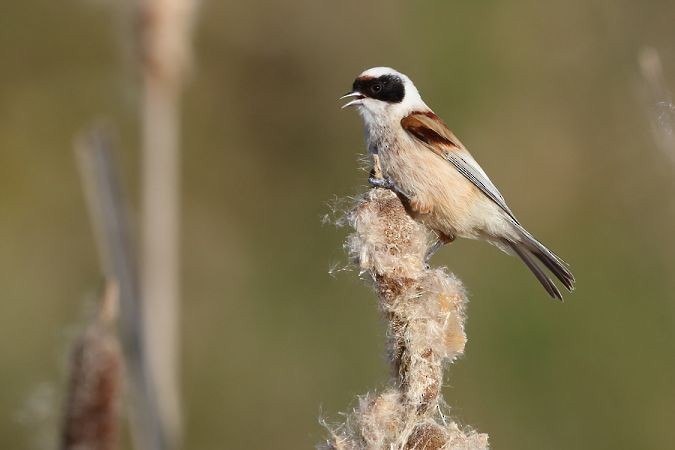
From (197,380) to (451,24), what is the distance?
2.77 metres

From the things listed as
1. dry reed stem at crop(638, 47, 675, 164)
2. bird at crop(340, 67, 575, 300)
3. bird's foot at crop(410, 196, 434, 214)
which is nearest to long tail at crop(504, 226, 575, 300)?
bird at crop(340, 67, 575, 300)

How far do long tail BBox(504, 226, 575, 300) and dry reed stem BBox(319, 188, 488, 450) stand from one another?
3.47 ft

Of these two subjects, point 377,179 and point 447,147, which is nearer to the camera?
point 377,179

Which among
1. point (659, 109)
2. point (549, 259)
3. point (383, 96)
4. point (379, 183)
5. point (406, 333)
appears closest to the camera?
point (406, 333)

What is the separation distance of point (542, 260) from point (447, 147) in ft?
1.72

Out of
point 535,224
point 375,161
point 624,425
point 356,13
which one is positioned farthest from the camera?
point 356,13

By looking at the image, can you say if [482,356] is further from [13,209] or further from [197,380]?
[13,209]

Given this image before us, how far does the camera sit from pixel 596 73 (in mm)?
6109

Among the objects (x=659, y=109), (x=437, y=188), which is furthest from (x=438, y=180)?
(x=659, y=109)

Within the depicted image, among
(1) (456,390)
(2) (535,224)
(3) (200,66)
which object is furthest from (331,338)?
(3) (200,66)

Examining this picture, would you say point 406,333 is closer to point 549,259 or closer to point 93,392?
point 93,392

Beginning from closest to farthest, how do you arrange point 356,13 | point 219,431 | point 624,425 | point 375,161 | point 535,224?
point 375,161 < point 624,425 < point 219,431 < point 535,224 < point 356,13

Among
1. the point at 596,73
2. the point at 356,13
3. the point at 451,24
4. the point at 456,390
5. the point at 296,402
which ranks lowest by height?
the point at 456,390

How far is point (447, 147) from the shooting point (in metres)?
3.23
